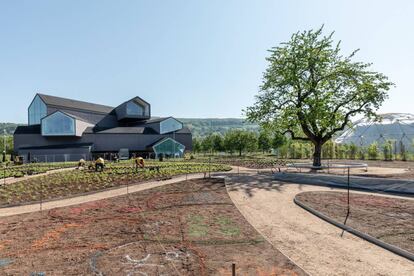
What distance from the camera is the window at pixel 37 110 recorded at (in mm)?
71463

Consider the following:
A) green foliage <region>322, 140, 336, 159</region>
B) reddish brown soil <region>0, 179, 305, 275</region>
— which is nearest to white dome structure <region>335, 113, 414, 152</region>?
green foliage <region>322, 140, 336, 159</region>

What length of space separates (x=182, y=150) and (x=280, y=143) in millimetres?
23993

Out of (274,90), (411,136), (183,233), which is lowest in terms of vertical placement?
(183,233)

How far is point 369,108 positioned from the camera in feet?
106

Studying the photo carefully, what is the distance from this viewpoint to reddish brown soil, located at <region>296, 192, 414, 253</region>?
10234 millimetres

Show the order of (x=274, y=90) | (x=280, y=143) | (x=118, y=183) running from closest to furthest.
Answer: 1. (x=118, y=183)
2. (x=274, y=90)
3. (x=280, y=143)

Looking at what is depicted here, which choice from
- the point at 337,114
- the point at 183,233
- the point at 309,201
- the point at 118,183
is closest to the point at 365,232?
the point at 309,201

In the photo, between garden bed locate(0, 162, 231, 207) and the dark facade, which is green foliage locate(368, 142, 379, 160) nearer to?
garden bed locate(0, 162, 231, 207)

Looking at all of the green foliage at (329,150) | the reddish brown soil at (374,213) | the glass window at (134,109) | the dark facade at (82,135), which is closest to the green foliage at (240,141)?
the dark facade at (82,135)

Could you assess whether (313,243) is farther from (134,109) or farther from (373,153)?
(134,109)

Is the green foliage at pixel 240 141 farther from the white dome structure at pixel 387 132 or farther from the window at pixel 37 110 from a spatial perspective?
the window at pixel 37 110

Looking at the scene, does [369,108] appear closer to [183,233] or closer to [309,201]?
[309,201]

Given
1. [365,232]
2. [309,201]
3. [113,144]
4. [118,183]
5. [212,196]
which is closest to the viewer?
[365,232]

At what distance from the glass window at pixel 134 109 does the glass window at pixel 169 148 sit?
18.1m
